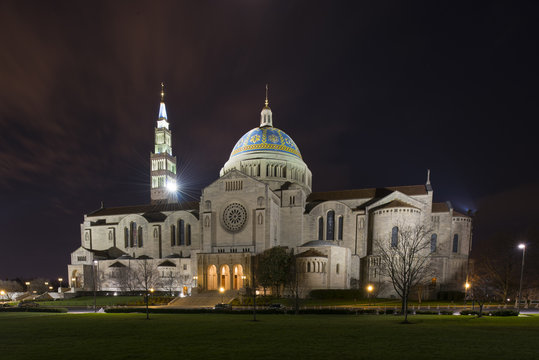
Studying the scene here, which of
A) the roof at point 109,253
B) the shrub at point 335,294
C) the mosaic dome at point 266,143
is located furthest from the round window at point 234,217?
the roof at point 109,253

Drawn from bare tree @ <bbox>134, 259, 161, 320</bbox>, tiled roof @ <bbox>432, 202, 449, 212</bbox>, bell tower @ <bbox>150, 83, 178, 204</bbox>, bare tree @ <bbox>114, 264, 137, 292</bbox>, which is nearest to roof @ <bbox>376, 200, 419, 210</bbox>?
tiled roof @ <bbox>432, 202, 449, 212</bbox>

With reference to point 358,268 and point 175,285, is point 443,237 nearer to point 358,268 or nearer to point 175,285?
point 358,268

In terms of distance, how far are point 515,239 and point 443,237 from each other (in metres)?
9.36

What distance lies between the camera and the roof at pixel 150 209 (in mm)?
73938

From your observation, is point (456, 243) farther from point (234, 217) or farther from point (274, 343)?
point (274, 343)

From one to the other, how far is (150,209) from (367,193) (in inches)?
1886

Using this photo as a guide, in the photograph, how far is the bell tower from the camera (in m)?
97.6

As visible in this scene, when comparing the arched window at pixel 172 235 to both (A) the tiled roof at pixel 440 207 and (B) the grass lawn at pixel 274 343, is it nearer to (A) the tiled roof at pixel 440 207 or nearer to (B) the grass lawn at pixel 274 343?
(A) the tiled roof at pixel 440 207

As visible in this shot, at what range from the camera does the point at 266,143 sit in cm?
7181

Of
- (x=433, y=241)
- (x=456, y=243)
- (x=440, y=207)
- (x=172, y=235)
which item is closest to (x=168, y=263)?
(x=172, y=235)

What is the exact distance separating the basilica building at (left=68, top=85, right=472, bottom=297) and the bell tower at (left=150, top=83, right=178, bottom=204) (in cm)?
1977

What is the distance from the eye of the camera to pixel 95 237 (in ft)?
255

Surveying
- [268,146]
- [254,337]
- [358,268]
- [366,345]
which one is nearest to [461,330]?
[366,345]

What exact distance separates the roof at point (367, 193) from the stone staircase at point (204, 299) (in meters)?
23.9
